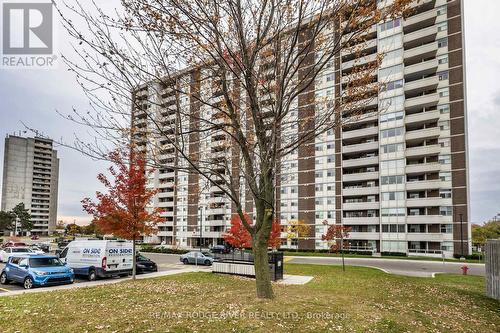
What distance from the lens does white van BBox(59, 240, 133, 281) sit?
64.2 feet

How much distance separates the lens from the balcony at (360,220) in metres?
53.4

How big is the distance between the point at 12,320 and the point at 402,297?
12.8 metres

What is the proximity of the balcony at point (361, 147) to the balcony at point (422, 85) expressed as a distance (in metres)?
9.73

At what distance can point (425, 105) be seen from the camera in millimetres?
51219

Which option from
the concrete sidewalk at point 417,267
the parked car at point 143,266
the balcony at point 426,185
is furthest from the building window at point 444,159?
the parked car at point 143,266

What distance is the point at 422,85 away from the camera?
51.2 metres

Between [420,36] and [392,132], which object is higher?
[420,36]

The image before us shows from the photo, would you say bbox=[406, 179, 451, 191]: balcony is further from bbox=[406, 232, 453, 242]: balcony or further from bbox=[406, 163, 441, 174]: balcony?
bbox=[406, 232, 453, 242]: balcony

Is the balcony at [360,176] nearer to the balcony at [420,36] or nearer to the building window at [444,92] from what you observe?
the building window at [444,92]

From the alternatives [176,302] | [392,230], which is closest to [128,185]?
[176,302]

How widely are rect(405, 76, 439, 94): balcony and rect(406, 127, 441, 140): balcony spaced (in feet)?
21.6

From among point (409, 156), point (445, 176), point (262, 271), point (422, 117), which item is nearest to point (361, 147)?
point (409, 156)

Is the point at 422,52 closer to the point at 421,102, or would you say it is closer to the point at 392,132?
the point at 421,102

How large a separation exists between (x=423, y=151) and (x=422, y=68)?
513 inches
